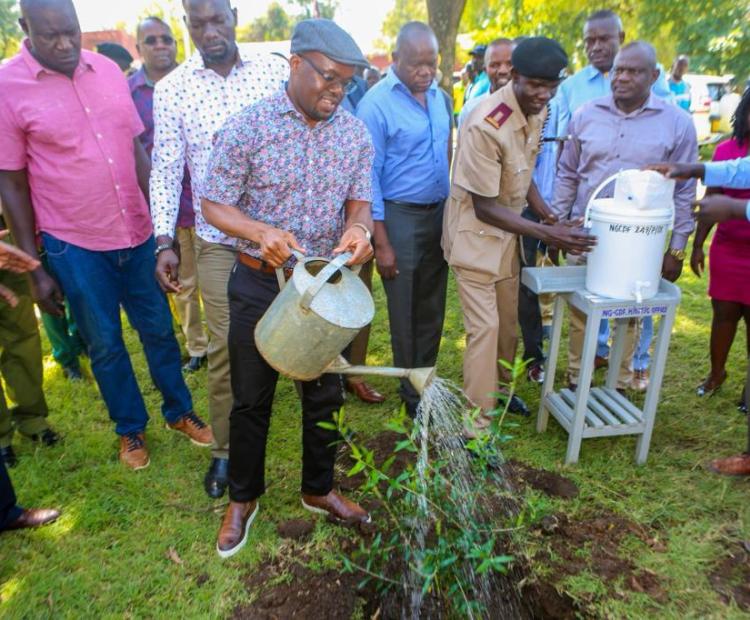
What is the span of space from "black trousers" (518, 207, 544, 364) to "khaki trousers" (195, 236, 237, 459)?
7.26ft

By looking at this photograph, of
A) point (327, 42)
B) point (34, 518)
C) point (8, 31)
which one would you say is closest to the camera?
point (327, 42)

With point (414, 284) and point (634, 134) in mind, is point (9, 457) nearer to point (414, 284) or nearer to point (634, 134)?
point (414, 284)

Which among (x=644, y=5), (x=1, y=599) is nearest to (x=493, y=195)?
(x=1, y=599)

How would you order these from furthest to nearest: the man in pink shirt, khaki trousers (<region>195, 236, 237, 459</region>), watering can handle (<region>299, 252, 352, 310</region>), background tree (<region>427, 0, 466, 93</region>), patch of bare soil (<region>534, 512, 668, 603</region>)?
background tree (<region>427, 0, 466, 93</region>)
khaki trousers (<region>195, 236, 237, 459</region>)
the man in pink shirt
patch of bare soil (<region>534, 512, 668, 603</region>)
watering can handle (<region>299, 252, 352, 310</region>)

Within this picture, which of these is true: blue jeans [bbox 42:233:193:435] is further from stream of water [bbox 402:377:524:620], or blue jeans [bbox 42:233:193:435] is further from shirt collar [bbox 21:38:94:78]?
stream of water [bbox 402:377:524:620]

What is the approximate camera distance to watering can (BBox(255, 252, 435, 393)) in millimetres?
2104

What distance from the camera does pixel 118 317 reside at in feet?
11.1

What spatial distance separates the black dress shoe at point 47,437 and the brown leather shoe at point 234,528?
150 cm

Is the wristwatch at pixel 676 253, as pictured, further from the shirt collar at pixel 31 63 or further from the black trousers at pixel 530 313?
the shirt collar at pixel 31 63

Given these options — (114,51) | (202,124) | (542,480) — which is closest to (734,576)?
(542,480)

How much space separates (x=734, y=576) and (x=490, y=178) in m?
2.11

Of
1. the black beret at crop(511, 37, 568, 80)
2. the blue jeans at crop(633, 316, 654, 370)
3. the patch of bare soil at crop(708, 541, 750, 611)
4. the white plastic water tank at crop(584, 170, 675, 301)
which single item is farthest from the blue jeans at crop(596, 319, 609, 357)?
the black beret at crop(511, 37, 568, 80)

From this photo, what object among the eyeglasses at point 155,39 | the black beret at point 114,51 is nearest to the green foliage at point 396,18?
the black beret at point 114,51

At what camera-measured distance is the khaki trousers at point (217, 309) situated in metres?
3.01
